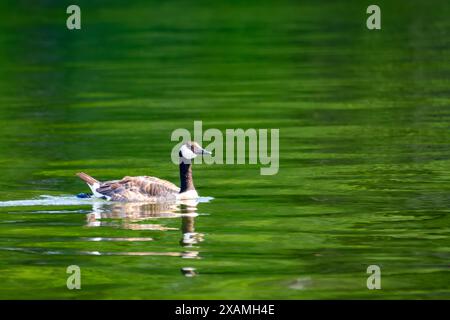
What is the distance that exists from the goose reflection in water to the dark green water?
3 centimetres

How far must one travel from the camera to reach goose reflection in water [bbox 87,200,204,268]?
1794cm

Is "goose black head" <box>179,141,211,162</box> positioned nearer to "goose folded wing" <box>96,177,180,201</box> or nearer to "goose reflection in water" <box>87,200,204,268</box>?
"goose folded wing" <box>96,177,180,201</box>

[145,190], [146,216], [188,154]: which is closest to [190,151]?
[188,154]

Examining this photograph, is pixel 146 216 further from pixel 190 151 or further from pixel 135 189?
pixel 190 151

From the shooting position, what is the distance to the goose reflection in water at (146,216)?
1794 cm

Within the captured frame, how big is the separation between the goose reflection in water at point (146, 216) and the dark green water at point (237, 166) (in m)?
0.03

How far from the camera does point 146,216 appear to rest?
64.2 feet

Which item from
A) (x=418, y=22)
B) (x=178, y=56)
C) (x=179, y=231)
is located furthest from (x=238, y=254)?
(x=418, y=22)

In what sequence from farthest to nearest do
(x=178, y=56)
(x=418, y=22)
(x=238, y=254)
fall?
(x=418, y=22), (x=178, y=56), (x=238, y=254)

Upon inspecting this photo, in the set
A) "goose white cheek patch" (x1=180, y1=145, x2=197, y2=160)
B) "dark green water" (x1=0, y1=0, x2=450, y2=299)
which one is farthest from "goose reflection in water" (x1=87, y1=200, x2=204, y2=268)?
"goose white cheek patch" (x1=180, y1=145, x2=197, y2=160)

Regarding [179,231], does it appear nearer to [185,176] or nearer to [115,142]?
[185,176]

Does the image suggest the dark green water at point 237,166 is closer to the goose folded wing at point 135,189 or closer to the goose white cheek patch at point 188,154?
the goose folded wing at point 135,189
